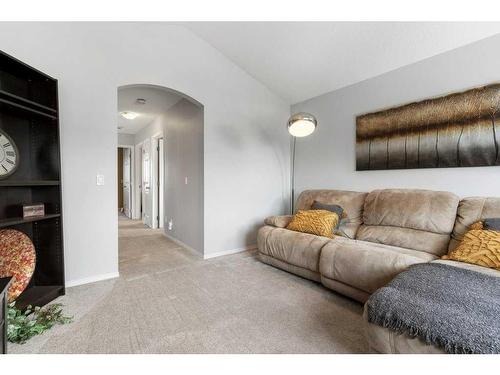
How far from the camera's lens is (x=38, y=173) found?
79.4 inches

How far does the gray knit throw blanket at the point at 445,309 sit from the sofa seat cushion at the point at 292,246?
2.86ft

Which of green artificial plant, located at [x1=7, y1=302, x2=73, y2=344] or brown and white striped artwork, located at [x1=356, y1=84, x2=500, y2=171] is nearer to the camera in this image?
green artificial plant, located at [x1=7, y1=302, x2=73, y2=344]

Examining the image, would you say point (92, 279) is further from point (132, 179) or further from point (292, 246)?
point (132, 179)

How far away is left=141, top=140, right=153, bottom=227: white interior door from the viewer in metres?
5.15

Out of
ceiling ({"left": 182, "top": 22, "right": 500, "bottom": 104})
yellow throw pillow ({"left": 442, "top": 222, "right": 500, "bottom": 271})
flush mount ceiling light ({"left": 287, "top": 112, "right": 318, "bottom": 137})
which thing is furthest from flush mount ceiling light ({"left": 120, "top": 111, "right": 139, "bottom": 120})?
yellow throw pillow ({"left": 442, "top": 222, "right": 500, "bottom": 271})

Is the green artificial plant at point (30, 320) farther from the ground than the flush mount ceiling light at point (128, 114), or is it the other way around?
the flush mount ceiling light at point (128, 114)

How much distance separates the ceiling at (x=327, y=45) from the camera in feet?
7.02

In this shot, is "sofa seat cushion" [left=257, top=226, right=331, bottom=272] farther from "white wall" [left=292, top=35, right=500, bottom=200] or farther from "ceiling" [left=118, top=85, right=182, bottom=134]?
"ceiling" [left=118, top=85, right=182, bottom=134]

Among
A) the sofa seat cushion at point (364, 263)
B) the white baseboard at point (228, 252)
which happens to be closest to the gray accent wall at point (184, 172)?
the white baseboard at point (228, 252)

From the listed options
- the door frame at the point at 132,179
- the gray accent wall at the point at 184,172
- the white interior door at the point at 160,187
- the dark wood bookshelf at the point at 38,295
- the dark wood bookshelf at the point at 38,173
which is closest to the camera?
the dark wood bookshelf at the point at 38,295

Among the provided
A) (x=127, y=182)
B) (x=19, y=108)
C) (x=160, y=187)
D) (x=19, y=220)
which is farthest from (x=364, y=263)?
(x=127, y=182)

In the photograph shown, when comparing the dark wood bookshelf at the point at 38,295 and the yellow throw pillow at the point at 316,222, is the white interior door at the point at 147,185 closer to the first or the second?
the dark wood bookshelf at the point at 38,295

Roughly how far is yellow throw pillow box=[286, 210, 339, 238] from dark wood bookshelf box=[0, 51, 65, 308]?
2.20 m
